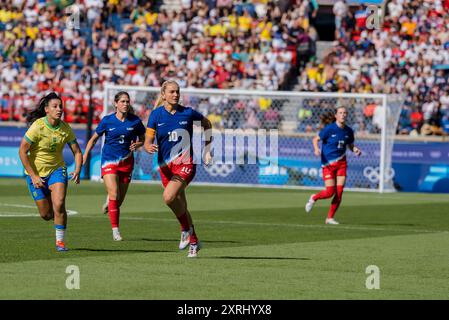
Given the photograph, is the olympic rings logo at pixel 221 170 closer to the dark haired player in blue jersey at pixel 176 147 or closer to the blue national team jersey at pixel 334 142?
the blue national team jersey at pixel 334 142

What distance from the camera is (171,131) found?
15.3 meters

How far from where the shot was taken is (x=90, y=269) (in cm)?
1348

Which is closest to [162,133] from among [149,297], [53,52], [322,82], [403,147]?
[149,297]

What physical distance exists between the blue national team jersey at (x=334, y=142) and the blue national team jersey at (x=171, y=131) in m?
7.95

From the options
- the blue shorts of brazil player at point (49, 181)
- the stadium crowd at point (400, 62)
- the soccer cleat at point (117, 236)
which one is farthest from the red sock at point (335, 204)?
the stadium crowd at point (400, 62)

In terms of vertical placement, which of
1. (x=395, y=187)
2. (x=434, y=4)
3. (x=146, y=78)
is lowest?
(x=395, y=187)

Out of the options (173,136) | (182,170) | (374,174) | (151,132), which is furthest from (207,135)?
(374,174)

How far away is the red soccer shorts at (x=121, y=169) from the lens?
1842 cm

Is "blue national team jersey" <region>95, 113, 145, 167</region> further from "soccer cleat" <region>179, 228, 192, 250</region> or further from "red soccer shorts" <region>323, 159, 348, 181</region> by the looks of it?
"red soccer shorts" <region>323, 159, 348, 181</region>

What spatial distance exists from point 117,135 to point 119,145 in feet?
0.58

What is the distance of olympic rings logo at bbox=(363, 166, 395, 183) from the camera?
113 feet

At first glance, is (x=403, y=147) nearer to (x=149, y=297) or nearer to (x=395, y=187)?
(x=395, y=187)

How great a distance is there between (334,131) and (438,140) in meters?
12.1

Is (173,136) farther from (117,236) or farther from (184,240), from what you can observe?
(117,236)
